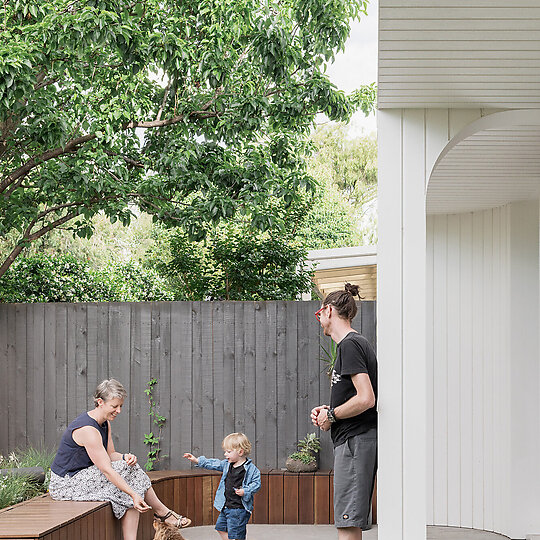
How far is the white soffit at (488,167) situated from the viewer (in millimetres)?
3688

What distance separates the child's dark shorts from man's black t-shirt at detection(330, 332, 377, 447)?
1.34 m

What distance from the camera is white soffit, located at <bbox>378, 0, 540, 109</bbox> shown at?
8.34 feet

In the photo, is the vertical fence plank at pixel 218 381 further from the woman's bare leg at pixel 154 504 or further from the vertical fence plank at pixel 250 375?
the woman's bare leg at pixel 154 504

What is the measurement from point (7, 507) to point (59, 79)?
13.2 feet

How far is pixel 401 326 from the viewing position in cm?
345

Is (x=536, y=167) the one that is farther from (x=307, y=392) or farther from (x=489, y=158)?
(x=307, y=392)

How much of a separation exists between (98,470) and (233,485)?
82 cm

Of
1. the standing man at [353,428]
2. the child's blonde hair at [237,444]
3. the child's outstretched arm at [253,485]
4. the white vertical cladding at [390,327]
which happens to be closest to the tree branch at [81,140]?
the child's blonde hair at [237,444]

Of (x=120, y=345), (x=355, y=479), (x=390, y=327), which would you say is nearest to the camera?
(x=390, y=327)

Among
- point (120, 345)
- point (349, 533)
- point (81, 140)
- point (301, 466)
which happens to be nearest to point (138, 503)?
point (349, 533)

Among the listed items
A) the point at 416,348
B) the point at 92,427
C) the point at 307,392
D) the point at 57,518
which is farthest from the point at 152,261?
the point at 416,348

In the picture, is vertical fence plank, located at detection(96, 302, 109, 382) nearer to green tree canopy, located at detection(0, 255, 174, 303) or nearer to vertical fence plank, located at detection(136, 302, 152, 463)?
vertical fence plank, located at detection(136, 302, 152, 463)

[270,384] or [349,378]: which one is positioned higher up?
[349,378]

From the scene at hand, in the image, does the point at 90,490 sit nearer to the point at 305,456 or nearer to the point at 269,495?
the point at 269,495
